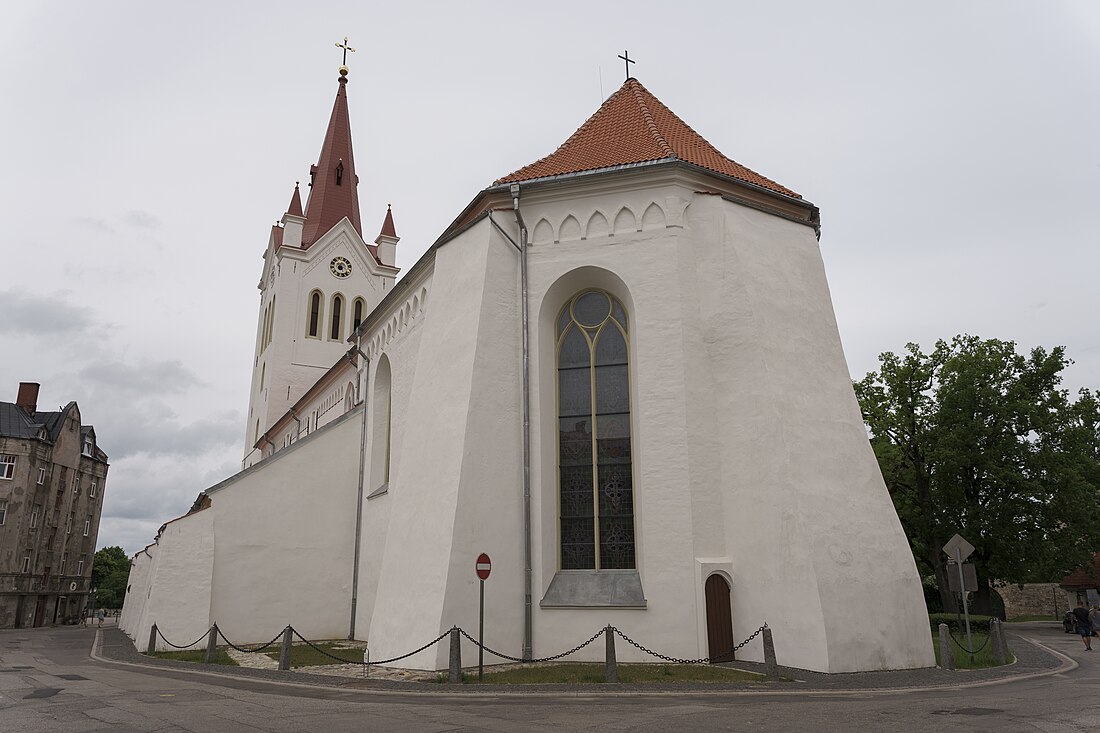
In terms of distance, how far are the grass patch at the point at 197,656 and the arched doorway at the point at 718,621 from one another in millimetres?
8505

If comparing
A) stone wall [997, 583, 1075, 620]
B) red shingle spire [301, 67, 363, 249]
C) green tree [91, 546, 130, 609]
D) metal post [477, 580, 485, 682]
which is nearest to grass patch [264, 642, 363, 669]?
metal post [477, 580, 485, 682]

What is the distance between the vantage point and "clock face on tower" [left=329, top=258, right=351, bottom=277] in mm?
37062

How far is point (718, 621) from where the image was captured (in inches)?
485

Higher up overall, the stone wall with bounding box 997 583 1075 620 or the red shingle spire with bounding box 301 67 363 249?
the red shingle spire with bounding box 301 67 363 249

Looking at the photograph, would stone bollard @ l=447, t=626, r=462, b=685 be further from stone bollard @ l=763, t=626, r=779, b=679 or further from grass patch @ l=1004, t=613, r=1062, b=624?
grass patch @ l=1004, t=613, r=1062, b=624

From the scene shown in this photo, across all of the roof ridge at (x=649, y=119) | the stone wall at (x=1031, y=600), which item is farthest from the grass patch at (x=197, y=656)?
the stone wall at (x=1031, y=600)

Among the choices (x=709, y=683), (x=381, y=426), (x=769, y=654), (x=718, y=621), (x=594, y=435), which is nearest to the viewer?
(x=709, y=683)

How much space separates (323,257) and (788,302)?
91.1ft

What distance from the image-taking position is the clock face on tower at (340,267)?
37.1 metres

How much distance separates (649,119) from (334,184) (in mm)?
25600

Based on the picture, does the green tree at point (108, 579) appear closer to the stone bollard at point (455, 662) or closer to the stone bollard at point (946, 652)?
Answer: the stone bollard at point (455, 662)

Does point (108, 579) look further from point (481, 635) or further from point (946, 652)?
point (946, 652)

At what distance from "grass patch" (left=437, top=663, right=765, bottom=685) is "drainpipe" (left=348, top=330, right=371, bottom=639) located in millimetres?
8335

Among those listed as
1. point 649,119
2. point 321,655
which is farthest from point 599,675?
point 649,119
